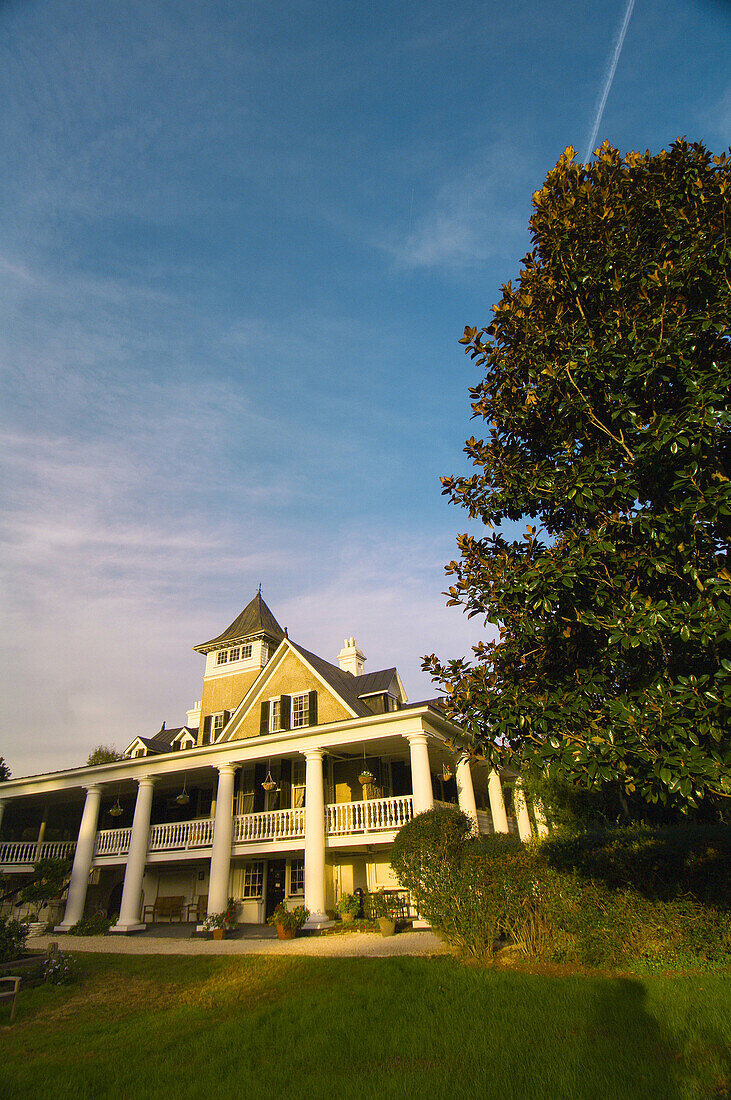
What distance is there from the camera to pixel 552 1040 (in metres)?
6.54

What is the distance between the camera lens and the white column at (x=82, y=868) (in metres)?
21.6

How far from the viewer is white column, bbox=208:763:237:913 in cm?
1892

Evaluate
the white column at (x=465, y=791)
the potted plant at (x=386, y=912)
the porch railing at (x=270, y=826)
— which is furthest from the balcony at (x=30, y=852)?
the white column at (x=465, y=791)

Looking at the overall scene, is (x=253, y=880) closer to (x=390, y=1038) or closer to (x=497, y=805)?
(x=497, y=805)

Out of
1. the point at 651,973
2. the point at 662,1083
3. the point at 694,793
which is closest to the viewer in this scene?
the point at 662,1083

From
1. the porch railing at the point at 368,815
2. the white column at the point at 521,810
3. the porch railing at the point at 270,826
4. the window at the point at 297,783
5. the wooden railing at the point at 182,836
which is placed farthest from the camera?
the white column at the point at 521,810

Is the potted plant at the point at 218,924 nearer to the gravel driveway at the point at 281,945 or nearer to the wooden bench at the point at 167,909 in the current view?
the gravel driveway at the point at 281,945

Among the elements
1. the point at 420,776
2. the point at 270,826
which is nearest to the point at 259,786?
the point at 270,826

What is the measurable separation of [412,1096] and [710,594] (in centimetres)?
553

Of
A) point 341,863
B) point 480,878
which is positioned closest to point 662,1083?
point 480,878

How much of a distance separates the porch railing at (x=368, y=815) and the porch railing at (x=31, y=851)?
13531 millimetres

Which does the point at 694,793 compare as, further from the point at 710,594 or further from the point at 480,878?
the point at 480,878

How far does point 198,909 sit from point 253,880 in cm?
227

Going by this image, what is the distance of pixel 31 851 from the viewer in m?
25.6
